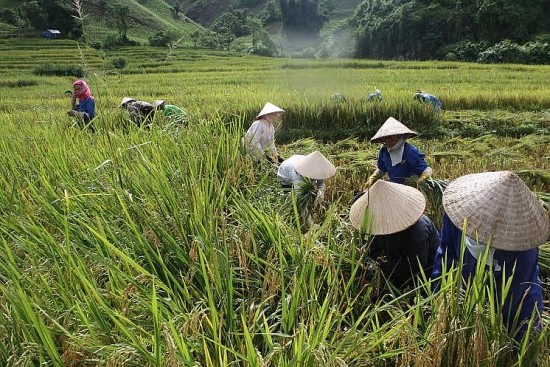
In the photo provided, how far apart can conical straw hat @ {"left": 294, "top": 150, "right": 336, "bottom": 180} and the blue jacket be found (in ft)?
2.98

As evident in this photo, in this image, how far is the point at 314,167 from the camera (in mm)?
2986

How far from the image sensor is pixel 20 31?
3177cm

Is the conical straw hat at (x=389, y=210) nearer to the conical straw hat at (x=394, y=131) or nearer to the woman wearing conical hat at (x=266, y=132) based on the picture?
the conical straw hat at (x=394, y=131)

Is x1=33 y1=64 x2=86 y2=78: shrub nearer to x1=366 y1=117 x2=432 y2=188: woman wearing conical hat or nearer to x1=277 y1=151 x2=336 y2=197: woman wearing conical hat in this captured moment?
x1=277 y1=151 x2=336 y2=197: woman wearing conical hat

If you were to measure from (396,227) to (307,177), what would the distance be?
1.05 m

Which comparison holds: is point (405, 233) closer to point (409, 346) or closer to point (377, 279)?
point (377, 279)

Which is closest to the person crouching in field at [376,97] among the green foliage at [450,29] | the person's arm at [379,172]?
the person's arm at [379,172]

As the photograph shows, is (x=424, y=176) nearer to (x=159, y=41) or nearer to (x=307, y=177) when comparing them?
(x=307, y=177)

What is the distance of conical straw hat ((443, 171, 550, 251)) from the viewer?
1530 mm

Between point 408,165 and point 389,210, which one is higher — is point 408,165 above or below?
below

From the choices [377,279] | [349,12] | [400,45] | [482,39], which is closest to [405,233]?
[377,279]

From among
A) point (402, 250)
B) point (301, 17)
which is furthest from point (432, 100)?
point (301, 17)

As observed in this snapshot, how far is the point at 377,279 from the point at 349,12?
86.4 meters

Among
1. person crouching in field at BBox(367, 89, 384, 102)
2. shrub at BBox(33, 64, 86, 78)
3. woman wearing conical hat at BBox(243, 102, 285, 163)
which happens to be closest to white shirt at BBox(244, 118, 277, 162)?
woman wearing conical hat at BBox(243, 102, 285, 163)
